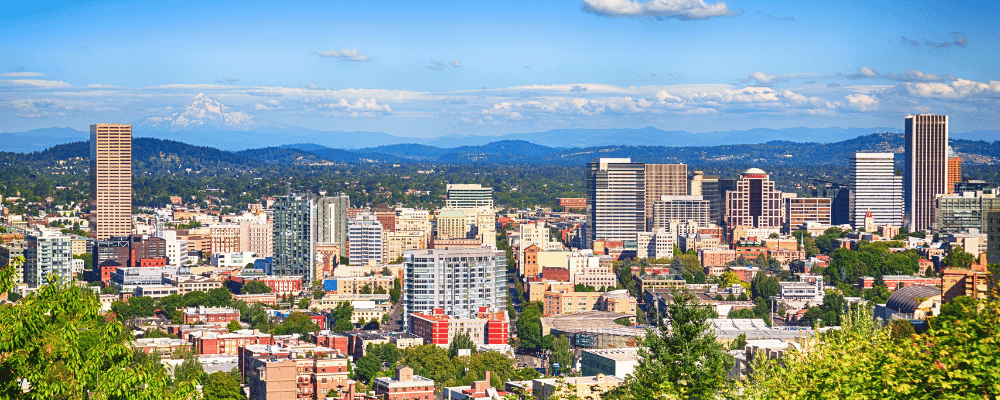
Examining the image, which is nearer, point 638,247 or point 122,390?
point 122,390

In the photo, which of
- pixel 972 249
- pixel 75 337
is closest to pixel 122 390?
pixel 75 337

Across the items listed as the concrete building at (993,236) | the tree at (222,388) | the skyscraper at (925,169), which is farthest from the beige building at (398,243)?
the tree at (222,388)

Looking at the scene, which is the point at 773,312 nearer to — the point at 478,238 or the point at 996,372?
the point at 478,238

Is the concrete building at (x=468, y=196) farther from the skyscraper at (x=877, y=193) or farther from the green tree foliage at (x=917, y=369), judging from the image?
the green tree foliage at (x=917, y=369)

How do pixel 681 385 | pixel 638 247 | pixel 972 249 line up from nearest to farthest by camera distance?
pixel 681 385
pixel 972 249
pixel 638 247

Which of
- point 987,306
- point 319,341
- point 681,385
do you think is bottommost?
point 319,341

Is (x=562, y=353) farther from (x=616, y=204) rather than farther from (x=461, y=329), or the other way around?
(x=616, y=204)
